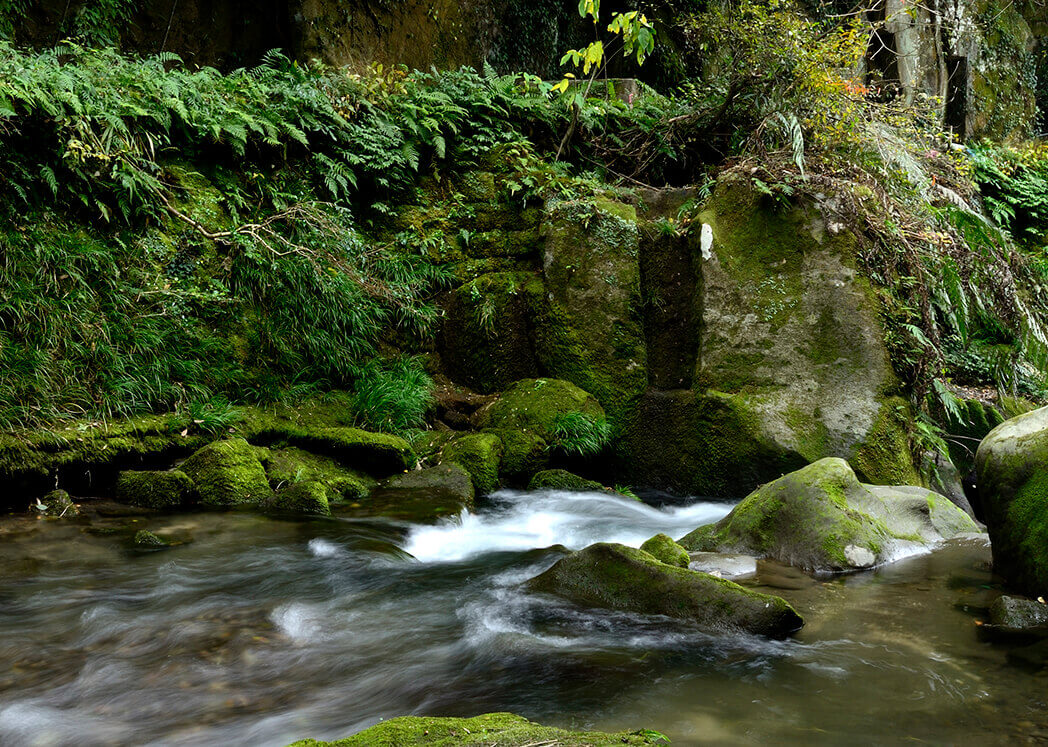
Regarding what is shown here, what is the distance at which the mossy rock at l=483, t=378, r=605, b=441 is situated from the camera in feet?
24.1

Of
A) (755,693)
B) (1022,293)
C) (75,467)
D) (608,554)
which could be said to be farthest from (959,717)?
(1022,293)

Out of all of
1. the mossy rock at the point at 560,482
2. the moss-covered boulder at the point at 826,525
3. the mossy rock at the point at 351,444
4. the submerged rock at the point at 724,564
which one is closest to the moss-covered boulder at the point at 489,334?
the mossy rock at the point at 560,482

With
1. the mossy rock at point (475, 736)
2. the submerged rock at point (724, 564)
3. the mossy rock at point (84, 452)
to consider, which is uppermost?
the mossy rock at point (84, 452)

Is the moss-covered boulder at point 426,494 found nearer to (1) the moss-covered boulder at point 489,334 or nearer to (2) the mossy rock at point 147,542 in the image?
(2) the mossy rock at point 147,542

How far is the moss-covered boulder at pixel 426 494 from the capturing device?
5.92 metres

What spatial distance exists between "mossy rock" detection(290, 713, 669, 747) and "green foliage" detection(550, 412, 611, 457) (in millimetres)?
4815

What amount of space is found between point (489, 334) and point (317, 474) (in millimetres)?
2843

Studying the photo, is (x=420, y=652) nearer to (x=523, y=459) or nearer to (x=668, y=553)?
(x=668, y=553)

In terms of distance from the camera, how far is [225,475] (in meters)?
5.92

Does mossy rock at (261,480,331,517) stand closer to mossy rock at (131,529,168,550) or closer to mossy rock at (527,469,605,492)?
mossy rock at (131,529,168,550)

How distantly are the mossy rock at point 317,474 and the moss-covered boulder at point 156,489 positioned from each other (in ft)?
→ 2.24

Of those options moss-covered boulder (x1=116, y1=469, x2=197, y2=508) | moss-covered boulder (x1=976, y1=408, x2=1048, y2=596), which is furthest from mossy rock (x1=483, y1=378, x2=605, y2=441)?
moss-covered boulder (x1=976, y1=408, x2=1048, y2=596)

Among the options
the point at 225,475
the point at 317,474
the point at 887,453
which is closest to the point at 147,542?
the point at 225,475

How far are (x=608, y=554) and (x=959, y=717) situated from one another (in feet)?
5.97
